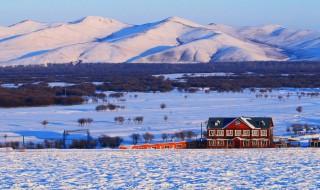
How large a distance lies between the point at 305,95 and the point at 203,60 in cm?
9604

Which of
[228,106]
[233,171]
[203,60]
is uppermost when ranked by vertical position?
[203,60]

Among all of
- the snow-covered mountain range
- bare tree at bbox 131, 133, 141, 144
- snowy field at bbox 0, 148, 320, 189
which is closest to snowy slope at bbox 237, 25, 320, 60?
the snow-covered mountain range

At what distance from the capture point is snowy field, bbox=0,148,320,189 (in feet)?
31.8

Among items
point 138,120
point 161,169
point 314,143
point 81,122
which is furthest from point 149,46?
point 161,169

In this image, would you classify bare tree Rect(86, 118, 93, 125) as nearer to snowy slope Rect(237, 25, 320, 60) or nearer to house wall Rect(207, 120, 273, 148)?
house wall Rect(207, 120, 273, 148)

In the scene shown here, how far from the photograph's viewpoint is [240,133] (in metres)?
18.3

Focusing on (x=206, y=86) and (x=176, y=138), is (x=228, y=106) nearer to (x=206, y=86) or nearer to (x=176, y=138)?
(x=176, y=138)

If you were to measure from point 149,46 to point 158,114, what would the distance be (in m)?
126

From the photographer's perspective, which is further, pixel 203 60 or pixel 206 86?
pixel 203 60

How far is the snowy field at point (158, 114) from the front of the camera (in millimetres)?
21062

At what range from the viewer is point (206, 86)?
4659 centimetres

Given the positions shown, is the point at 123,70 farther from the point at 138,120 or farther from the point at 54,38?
the point at 138,120

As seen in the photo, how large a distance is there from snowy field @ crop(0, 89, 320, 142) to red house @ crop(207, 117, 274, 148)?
202 cm

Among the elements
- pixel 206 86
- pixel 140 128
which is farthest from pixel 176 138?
pixel 206 86
